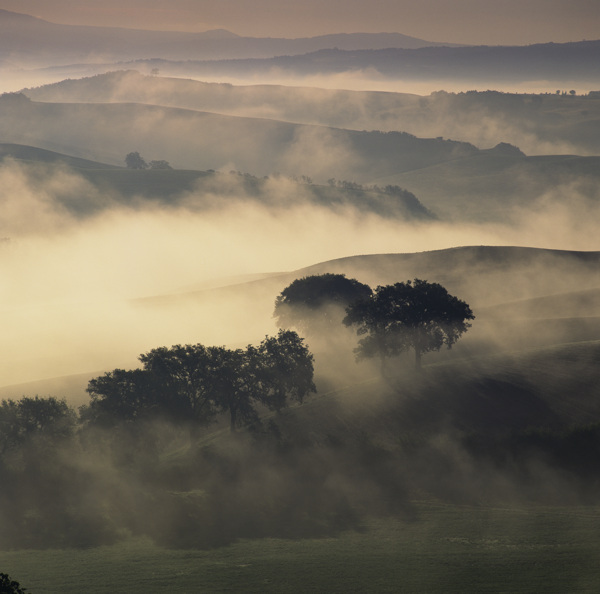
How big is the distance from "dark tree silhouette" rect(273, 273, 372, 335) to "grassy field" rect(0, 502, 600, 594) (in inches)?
1968

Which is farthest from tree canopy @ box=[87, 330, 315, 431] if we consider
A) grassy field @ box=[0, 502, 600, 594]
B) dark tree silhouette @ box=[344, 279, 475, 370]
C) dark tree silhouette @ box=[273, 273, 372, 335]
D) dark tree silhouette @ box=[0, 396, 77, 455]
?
dark tree silhouette @ box=[273, 273, 372, 335]

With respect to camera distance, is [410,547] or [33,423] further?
[33,423]

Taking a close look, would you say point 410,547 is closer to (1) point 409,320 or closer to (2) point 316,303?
(1) point 409,320

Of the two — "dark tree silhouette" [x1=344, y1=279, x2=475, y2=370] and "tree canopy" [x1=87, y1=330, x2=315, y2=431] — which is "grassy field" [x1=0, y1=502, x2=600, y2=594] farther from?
"dark tree silhouette" [x1=344, y1=279, x2=475, y2=370]

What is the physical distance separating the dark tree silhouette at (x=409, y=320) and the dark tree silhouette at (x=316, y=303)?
13.6 m

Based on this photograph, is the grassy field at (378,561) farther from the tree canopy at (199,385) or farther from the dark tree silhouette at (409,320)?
the dark tree silhouette at (409,320)

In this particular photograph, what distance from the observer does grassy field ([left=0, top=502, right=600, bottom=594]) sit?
54.0 metres

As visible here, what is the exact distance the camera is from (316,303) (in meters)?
118

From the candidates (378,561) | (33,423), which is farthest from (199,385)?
(378,561)

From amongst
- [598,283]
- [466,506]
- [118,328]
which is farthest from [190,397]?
[598,283]

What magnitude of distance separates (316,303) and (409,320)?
72.9ft

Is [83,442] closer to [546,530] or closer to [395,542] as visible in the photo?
[395,542]

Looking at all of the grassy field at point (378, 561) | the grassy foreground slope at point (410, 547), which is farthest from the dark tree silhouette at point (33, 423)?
the grassy field at point (378, 561)

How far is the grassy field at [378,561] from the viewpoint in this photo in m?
54.0
